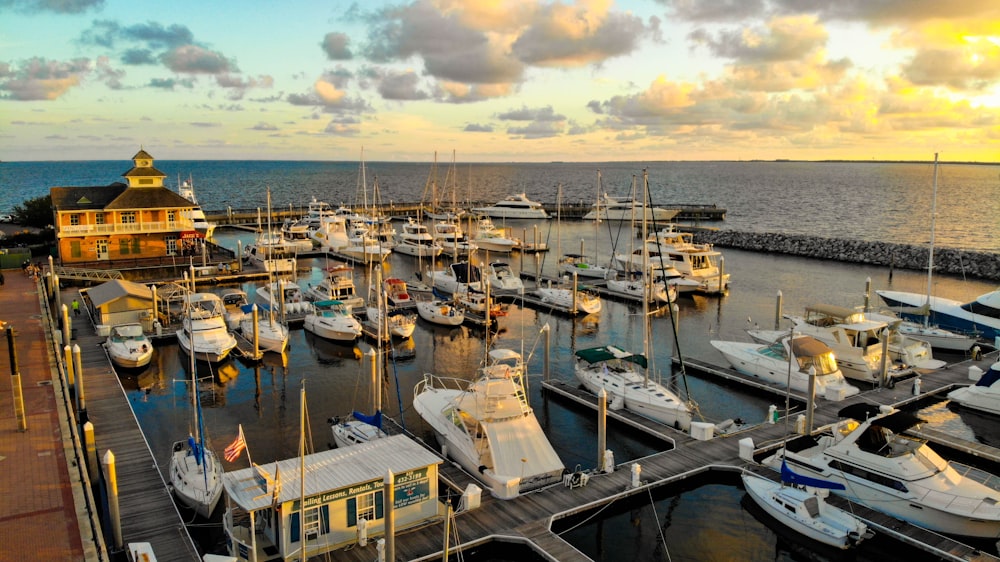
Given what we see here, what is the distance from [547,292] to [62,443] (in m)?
33.6

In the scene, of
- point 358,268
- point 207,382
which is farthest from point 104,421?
point 358,268

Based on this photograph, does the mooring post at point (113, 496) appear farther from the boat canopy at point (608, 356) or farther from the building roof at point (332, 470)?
the boat canopy at point (608, 356)

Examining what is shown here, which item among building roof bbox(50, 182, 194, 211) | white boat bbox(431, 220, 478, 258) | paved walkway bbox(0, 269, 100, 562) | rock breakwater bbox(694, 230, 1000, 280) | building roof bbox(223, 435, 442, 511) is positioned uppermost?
building roof bbox(50, 182, 194, 211)

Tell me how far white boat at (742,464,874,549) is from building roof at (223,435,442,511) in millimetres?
10448

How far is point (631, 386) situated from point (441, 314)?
57.7ft

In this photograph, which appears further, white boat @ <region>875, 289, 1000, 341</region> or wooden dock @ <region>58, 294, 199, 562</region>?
white boat @ <region>875, 289, 1000, 341</region>

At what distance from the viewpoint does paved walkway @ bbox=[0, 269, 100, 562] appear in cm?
1620

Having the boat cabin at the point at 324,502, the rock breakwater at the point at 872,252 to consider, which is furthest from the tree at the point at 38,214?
the rock breakwater at the point at 872,252

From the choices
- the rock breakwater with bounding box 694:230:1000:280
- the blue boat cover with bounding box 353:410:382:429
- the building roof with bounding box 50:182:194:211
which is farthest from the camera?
the rock breakwater with bounding box 694:230:1000:280

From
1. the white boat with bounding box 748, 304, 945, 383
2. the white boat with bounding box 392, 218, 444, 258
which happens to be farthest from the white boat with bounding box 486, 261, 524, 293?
the white boat with bounding box 748, 304, 945, 383

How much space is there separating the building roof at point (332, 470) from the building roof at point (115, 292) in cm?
2577

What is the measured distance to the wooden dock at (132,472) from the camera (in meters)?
18.6

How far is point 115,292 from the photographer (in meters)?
40.4

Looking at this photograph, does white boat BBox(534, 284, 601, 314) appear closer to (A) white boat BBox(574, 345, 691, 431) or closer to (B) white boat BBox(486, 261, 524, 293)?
(B) white boat BBox(486, 261, 524, 293)
